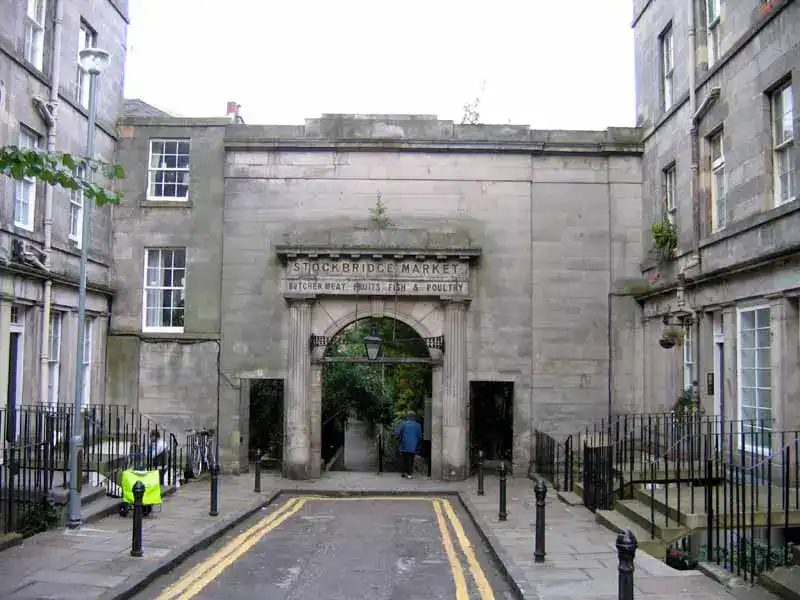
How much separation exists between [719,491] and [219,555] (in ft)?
22.9

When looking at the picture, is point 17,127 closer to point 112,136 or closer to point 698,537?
point 112,136

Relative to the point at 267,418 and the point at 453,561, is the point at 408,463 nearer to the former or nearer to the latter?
the point at 267,418

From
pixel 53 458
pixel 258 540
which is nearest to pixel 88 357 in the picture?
pixel 53 458

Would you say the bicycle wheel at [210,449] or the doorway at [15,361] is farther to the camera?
the bicycle wheel at [210,449]

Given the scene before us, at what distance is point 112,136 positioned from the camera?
19.6 metres

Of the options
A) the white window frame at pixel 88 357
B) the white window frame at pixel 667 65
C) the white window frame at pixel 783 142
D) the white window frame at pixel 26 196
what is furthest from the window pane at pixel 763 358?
the white window frame at pixel 88 357

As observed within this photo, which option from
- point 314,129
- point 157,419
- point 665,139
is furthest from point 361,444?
point 665,139

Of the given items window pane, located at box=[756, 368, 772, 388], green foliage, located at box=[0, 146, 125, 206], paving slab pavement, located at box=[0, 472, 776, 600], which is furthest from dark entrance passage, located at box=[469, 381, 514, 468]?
green foliage, located at box=[0, 146, 125, 206]

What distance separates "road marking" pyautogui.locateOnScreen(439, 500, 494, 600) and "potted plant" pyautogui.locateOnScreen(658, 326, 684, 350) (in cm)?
526

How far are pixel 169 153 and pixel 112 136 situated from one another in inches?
53.4

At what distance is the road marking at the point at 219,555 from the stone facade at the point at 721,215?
8027 mm

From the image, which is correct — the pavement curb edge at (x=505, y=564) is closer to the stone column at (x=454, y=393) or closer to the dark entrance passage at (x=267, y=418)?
the stone column at (x=454, y=393)

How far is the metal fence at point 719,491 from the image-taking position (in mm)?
9070

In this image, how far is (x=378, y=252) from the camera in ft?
62.5
